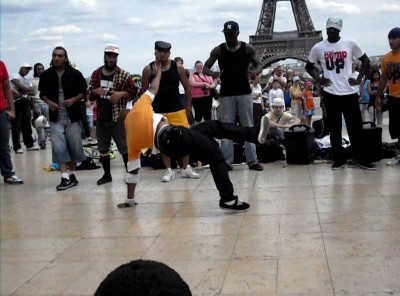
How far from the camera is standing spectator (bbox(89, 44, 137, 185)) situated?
830 cm

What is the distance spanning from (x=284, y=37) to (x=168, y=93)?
62.9 m

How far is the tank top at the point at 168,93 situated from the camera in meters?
8.43

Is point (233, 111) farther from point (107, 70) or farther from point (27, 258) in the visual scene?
point (27, 258)

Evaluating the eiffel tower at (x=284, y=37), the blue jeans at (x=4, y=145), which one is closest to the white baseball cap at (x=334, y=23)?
the blue jeans at (x=4, y=145)

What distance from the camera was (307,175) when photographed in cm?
834

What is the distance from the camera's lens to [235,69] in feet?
28.8

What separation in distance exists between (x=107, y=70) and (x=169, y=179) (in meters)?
1.71

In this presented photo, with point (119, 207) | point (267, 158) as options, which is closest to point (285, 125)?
point (267, 158)

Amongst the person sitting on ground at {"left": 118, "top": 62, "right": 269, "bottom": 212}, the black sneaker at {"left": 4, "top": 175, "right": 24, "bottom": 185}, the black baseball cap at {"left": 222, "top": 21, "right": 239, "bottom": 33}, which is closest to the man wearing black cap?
the black baseball cap at {"left": 222, "top": 21, "right": 239, "bottom": 33}

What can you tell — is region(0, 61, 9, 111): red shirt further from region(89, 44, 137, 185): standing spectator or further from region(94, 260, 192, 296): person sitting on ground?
region(94, 260, 192, 296): person sitting on ground

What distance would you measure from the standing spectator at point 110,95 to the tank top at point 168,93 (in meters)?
0.36

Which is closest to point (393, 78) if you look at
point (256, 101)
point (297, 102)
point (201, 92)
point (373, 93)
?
point (201, 92)

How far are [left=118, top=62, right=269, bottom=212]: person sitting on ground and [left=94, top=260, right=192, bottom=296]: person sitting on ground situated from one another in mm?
4584

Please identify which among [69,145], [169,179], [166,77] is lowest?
[169,179]
